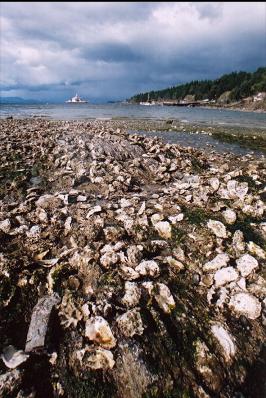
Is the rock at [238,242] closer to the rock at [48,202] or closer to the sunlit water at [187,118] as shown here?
the rock at [48,202]

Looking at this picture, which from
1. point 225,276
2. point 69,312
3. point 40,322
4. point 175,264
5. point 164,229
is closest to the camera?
point 40,322

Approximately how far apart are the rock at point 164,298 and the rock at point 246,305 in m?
0.81

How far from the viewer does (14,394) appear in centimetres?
273

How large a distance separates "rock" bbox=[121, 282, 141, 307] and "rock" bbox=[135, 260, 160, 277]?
1.10ft

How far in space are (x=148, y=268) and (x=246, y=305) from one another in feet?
4.62

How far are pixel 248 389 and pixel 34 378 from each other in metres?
2.20

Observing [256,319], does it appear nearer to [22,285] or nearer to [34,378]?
[34,378]

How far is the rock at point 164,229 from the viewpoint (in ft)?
17.6

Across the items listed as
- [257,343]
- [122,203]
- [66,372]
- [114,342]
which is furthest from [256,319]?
[122,203]

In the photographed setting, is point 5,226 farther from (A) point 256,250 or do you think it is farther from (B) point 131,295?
(A) point 256,250

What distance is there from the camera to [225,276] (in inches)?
168

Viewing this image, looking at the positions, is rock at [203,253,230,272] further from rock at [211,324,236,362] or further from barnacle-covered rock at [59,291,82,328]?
barnacle-covered rock at [59,291,82,328]

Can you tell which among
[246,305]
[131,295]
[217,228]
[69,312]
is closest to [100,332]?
[69,312]

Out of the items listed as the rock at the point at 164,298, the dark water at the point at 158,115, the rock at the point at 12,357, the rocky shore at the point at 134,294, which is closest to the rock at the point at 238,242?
the rocky shore at the point at 134,294
